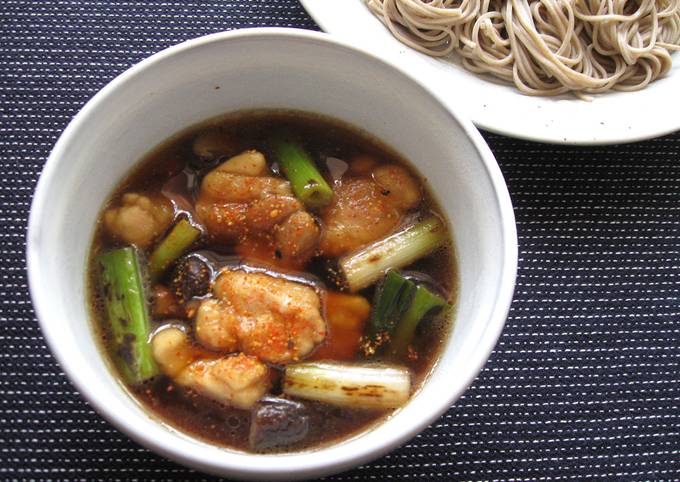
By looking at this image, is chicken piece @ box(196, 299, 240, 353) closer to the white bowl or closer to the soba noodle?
the white bowl

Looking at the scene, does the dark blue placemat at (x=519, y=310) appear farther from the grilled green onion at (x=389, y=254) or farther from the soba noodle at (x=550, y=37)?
the grilled green onion at (x=389, y=254)

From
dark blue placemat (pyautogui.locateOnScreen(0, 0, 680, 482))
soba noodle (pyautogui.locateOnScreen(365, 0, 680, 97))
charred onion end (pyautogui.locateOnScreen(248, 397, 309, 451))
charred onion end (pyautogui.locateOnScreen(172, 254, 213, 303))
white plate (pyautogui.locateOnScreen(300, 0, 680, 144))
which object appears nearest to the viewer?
charred onion end (pyautogui.locateOnScreen(248, 397, 309, 451))

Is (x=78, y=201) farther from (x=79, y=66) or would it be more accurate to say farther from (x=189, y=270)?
(x=79, y=66)

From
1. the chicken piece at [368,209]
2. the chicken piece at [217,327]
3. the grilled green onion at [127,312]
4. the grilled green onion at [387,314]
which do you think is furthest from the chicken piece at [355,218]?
the grilled green onion at [127,312]

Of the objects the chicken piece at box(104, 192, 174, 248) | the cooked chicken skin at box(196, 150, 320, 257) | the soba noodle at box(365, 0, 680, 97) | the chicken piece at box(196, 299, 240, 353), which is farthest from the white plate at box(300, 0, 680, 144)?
the chicken piece at box(196, 299, 240, 353)

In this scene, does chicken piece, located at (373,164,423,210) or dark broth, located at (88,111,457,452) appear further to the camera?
chicken piece, located at (373,164,423,210)

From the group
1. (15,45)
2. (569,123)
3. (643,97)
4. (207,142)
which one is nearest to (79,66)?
(15,45)
